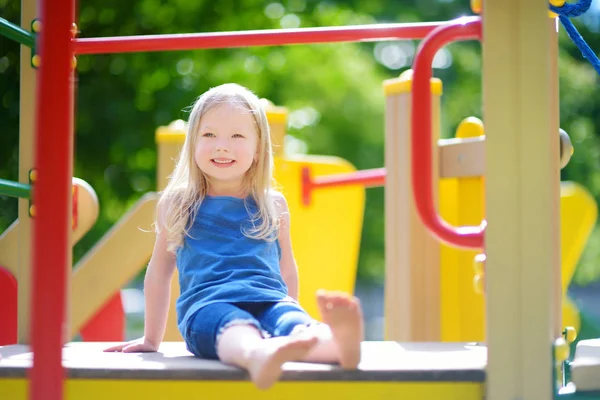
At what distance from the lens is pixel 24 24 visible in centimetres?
227

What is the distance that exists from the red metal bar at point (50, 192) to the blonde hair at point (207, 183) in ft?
2.78

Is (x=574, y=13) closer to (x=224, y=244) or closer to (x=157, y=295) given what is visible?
(x=224, y=244)

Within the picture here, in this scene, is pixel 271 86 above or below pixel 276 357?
above

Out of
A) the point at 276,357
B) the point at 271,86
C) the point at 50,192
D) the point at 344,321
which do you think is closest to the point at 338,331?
the point at 344,321

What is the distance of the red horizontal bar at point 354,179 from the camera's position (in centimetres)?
354

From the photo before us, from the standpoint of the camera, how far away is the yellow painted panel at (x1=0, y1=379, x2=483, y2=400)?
1.51 meters

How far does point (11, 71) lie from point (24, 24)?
4.14m

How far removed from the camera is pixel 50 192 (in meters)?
1.16

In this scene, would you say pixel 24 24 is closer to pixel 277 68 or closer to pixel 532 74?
pixel 532 74

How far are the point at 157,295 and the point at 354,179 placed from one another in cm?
171

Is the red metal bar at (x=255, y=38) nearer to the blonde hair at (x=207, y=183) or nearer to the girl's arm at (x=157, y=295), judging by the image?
the blonde hair at (x=207, y=183)

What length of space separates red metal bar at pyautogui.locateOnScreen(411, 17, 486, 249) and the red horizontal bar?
1.48 meters

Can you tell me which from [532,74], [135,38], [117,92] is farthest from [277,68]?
[532,74]

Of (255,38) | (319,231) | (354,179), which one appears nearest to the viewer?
(255,38)
